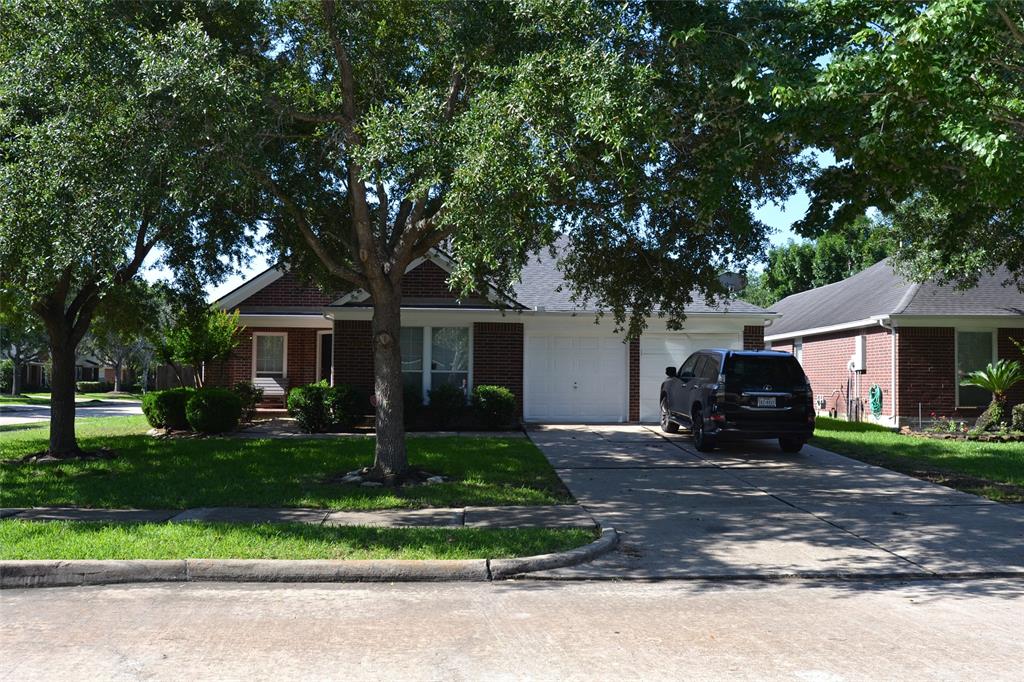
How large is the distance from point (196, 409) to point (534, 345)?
25.2 feet

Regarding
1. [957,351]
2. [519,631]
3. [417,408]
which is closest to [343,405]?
[417,408]

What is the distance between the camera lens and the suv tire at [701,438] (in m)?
13.9

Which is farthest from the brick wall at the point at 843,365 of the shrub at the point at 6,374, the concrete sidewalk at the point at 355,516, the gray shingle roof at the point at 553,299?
the shrub at the point at 6,374

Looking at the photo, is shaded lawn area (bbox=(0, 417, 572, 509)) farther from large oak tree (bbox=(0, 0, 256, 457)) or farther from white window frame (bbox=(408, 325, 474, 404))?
white window frame (bbox=(408, 325, 474, 404))

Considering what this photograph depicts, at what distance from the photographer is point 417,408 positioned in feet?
57.6

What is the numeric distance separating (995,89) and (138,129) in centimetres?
923

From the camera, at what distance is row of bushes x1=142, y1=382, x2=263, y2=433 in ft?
55.5

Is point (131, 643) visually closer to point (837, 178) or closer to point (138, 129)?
point (138, 129)

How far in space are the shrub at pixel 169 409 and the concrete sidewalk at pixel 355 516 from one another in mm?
8567

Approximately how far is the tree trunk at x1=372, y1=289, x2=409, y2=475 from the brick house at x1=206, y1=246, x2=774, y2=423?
6.62 m

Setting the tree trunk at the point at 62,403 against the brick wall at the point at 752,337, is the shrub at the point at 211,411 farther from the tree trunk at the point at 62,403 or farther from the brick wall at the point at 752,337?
the brick wall at the point at 752,337

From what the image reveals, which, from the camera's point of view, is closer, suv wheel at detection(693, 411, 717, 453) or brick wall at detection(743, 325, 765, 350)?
suv wheel at detection(693, 411, 717, 453)

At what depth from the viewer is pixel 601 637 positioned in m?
5.44

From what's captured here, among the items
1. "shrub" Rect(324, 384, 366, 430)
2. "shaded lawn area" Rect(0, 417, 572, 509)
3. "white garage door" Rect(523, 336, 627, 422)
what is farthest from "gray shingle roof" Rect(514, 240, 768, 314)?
"shaded lawn area" Rect(0, 417, 572, 509)
